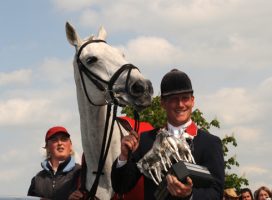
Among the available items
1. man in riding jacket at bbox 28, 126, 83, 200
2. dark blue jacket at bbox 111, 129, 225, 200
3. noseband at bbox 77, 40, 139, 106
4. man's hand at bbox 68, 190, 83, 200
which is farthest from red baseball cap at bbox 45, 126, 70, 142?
dark blue jacket at bbox 111, 129, 225, 200

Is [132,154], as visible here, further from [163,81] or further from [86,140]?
[86,140]

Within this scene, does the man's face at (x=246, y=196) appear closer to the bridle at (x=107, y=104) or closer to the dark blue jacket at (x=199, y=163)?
the bridle at (x=107, y=104)

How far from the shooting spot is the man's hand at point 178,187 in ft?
15.3

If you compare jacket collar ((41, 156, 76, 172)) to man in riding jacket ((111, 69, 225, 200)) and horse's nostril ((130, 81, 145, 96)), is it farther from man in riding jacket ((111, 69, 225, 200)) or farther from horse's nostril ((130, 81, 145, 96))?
man in riding jacket ((111, 69, 225, 200))

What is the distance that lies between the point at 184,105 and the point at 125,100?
54.2 inches

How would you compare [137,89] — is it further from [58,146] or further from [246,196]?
[246,196]

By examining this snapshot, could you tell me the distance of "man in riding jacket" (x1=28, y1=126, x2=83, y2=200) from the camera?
7898 mm

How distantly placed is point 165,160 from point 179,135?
0.26m

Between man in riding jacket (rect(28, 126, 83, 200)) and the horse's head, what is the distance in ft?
4.26

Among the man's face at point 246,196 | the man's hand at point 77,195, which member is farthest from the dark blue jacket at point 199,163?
the man's face at point 246,196

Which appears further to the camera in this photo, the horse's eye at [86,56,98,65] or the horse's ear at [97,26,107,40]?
the horse's ear at [97,26,107,40]

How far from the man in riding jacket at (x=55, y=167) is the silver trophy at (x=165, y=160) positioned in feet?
8.70

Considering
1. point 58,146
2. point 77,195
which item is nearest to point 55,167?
point 58,146

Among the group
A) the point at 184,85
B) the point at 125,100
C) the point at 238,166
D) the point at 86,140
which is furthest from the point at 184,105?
the point at 238,166
